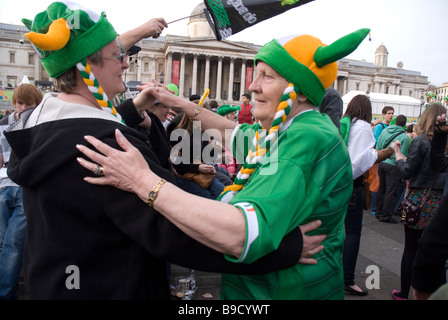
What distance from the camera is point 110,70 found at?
167 cm

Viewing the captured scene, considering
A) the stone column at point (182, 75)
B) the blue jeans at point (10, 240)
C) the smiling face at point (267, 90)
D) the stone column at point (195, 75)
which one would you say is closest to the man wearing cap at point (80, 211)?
the smiling face at point (267, 90)

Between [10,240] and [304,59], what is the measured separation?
3468mm

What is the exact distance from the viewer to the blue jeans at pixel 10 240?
339cm

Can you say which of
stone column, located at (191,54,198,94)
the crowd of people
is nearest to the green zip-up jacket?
the crowd of people

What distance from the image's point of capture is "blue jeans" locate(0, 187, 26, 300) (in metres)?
3.39

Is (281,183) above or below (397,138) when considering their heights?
above

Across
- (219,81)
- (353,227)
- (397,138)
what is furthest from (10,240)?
(219,81)

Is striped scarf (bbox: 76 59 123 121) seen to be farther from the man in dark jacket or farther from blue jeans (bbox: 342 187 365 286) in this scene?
the man in dark jacket

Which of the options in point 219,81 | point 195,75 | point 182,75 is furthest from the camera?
point 219,81

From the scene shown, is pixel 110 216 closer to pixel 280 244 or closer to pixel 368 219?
pixel 280 244

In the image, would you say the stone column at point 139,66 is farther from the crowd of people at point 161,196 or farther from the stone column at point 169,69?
the crowd of people at point 161,196

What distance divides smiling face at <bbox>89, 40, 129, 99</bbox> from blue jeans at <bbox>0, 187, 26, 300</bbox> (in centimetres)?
258

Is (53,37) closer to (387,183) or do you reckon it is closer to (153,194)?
(153,194)

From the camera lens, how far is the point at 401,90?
69.8 m
